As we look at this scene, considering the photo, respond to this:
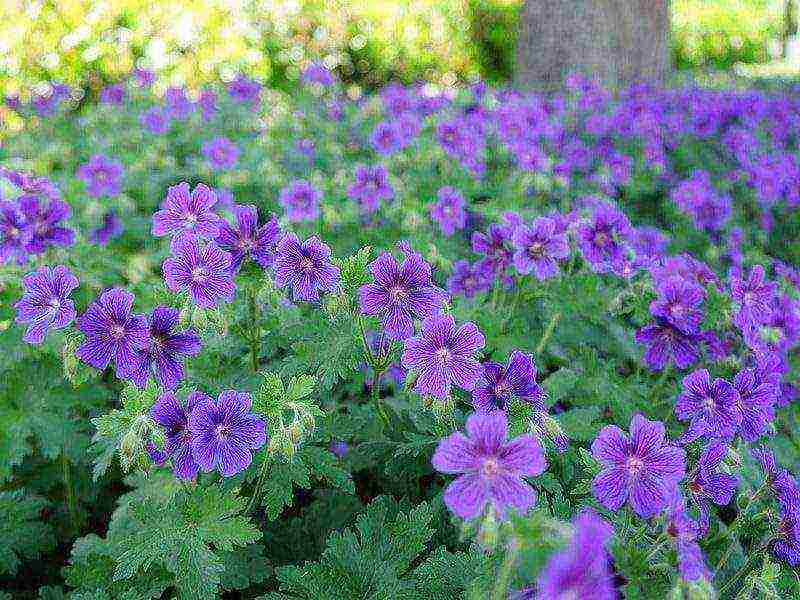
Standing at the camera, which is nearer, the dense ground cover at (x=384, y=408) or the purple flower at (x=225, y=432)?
the dense ground cover at (x=384, y=408)

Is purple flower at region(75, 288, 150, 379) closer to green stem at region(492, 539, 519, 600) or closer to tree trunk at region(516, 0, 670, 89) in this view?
green stem at region(492, 539, 519, 600)

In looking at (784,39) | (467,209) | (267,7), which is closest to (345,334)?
(467,209)

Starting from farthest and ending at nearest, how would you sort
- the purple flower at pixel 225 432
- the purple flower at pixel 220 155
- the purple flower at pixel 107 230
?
the purple flower at pixel 220 155
the purple flower at pixel 107 230
the purple flower at pixel 225 432

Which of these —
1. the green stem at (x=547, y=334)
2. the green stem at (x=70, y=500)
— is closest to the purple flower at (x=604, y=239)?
the green stem at (x=547, y=334)

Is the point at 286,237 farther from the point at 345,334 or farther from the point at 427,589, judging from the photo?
the point at 427,589

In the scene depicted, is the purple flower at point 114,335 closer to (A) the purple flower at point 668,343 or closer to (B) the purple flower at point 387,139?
(A) the purple flower at point 668,343

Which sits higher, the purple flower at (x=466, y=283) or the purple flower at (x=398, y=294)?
the purple flower at (x=398, y=294)

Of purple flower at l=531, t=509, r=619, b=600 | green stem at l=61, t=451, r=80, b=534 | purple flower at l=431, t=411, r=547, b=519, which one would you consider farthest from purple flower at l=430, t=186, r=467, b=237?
purple flower at l=531, t=509, r=619, b=600
